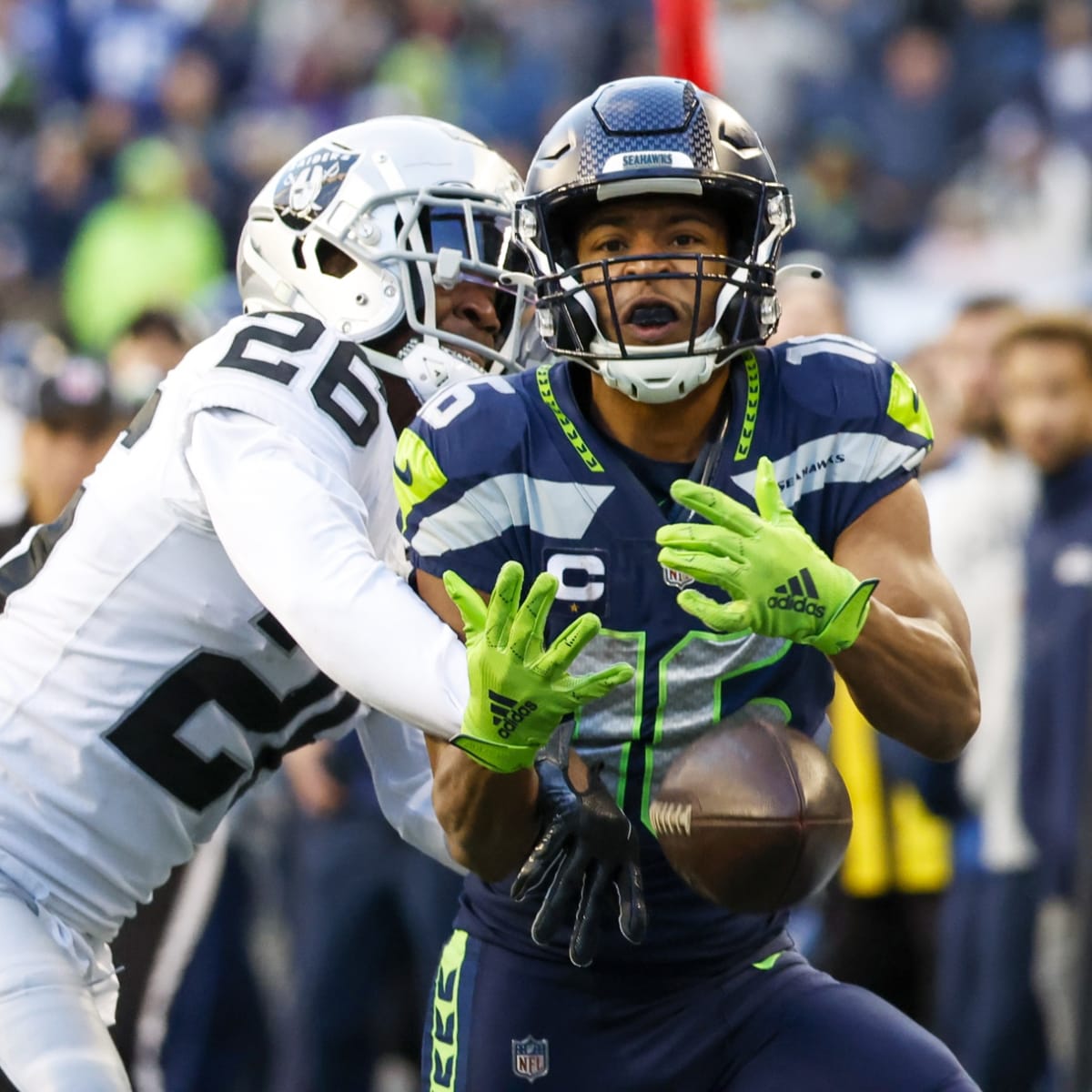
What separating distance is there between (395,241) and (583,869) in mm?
1166

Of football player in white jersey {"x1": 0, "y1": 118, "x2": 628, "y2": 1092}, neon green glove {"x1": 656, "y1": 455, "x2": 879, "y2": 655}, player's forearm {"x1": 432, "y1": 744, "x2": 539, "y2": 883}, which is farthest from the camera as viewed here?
football player in white jersey {"x1": 0, "y1": 118, "x2": 628, "y2": 1092}

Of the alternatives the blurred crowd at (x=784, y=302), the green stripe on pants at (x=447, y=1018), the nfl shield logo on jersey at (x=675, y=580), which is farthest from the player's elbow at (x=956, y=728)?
the blurred crowd at (x=784, y=302)

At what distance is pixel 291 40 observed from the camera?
11359mm

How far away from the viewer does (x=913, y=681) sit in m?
2.66

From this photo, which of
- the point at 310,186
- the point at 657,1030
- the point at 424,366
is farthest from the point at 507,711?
the point at 310,186

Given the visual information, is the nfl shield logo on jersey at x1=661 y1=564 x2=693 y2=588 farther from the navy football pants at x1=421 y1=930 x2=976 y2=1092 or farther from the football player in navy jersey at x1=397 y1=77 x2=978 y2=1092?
the navy football pants at x1=421 y1=930 x2=976 y2=1092

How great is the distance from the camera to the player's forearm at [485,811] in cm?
272

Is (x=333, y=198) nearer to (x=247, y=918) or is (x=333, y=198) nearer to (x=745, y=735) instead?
(x=745, y=735)

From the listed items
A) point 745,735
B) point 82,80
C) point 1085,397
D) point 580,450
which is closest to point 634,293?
point 580,450

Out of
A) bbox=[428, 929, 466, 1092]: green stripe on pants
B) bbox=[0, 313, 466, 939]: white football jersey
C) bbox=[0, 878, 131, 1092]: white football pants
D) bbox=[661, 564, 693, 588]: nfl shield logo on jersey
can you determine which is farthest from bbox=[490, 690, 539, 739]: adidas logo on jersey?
bbox=[0, 878, 131, 1092]: white football pants

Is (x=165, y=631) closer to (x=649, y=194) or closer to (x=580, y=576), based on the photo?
(x=580, y=576)

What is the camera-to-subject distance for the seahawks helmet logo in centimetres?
351

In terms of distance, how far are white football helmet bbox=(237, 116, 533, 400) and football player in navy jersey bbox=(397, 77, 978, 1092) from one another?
46 cm

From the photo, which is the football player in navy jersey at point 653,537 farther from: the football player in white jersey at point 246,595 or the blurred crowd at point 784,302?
the blurred crowd at point 784,302
